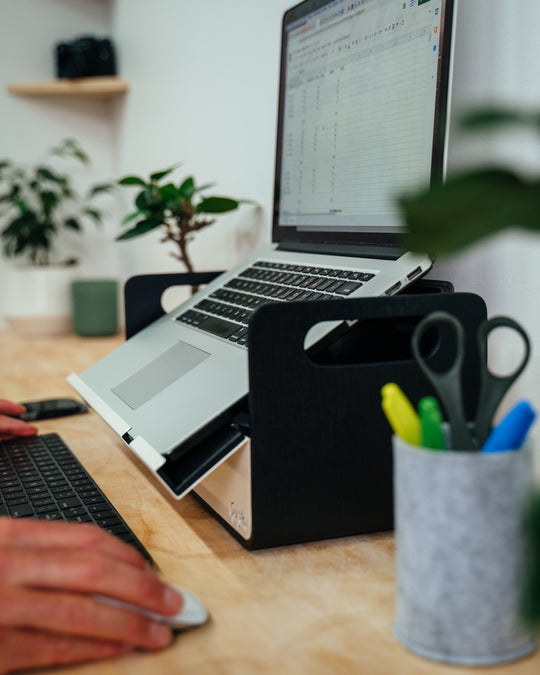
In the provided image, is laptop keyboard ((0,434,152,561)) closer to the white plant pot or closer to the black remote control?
the black remote control

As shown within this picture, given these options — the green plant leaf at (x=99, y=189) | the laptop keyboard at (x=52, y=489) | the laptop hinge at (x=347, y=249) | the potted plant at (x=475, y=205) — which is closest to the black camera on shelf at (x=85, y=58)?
the green plant leaf at (x=99, y=189)

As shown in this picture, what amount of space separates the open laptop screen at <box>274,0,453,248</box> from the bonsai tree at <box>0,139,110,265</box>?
47.4 inches

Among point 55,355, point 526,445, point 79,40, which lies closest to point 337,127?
point 526,445

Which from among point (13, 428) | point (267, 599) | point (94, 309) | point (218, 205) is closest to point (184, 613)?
point (267, 599)

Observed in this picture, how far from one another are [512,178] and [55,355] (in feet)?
4.69

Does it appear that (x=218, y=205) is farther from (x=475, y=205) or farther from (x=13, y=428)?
(x=475, y=205)

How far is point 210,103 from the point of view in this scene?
4.82ft

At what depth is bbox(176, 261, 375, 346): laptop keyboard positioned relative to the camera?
0.67 meters

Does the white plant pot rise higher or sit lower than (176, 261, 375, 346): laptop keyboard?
lower

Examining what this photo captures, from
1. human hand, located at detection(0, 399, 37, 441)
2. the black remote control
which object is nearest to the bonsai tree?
the black remote control

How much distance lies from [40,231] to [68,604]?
1.75 metres

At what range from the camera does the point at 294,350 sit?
525 mm

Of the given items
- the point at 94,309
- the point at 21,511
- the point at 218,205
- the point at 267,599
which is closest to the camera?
the point at 267,599

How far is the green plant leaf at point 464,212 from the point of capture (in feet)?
0.81
